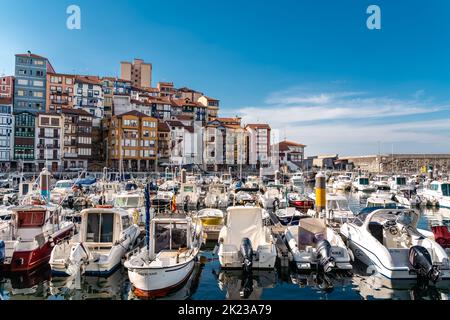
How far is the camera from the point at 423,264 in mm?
11766

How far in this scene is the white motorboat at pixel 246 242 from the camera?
13484mm

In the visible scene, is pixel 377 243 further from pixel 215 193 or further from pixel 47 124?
pixel 47 124

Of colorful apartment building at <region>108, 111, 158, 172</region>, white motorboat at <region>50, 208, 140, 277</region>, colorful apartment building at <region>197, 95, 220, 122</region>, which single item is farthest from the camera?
colorful apartment building at <region>197, 95, 220, 122</region>

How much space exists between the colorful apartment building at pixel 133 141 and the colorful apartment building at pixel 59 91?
14.9 metres

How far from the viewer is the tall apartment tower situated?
110m

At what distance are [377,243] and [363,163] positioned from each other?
9301cm

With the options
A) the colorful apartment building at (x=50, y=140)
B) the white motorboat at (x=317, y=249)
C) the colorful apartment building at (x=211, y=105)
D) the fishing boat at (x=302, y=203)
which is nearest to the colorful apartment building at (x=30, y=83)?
the colorful apartment building at (x=50, y=140)

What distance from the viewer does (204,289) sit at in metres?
12.1

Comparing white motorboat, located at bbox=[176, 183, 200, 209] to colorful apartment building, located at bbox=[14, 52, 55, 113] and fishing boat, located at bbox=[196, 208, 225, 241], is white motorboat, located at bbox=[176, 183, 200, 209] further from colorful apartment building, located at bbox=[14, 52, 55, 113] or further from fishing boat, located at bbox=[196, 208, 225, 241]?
colorful apartment building, located at bbox=[14, 52, 55, 113]

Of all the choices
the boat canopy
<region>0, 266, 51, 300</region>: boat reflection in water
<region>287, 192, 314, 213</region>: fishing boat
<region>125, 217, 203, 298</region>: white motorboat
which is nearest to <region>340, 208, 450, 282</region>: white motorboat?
the boat canopy

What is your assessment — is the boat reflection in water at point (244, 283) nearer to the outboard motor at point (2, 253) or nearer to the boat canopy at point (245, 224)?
the boat canopy at point (245, 224)

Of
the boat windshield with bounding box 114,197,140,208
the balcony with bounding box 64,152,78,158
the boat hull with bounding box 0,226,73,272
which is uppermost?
the balcony with bounding box 64,152,78,158

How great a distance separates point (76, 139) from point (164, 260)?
216ft

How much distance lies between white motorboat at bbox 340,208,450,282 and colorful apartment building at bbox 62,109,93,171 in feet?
212
